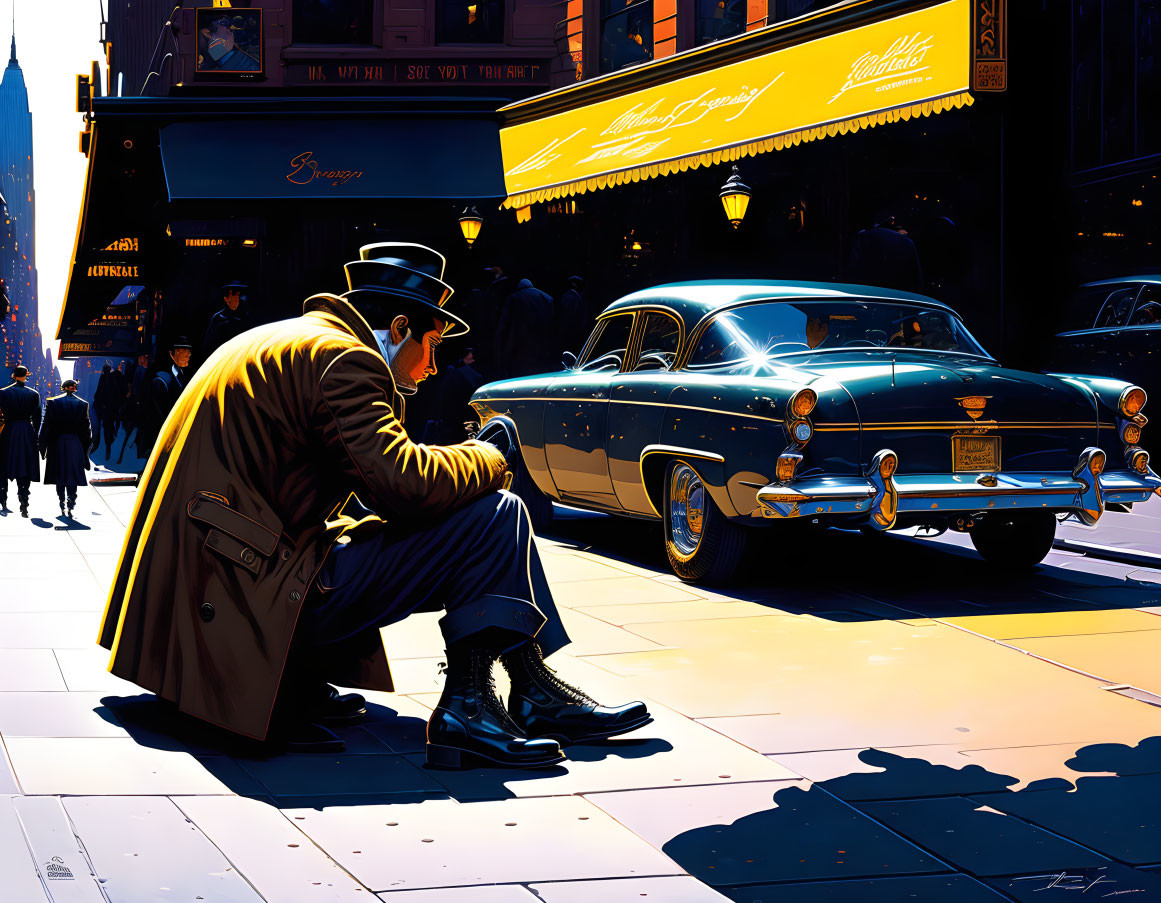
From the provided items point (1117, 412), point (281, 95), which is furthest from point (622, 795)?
point (281, 95)

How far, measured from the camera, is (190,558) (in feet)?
14.1

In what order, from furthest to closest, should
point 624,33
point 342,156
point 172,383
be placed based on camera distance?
point 342,156, point 624,33, point 172,383

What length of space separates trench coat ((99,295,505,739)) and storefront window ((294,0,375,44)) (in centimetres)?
1784

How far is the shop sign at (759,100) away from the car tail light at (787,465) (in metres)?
7.28

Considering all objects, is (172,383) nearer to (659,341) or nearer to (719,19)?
(659,341)

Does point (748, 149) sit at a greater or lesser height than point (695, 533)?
greater

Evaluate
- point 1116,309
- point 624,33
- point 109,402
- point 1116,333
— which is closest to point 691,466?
point 1116,333

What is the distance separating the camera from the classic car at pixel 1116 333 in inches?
518

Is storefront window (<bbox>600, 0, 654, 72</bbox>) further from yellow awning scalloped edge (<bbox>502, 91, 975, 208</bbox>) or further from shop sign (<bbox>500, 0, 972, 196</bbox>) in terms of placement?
yellow awning scalloped edge (<bbox>502, 91, 975, 208</bbox>)

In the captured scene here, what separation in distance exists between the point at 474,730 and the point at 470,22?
60.0ft

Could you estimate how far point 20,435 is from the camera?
15.3m

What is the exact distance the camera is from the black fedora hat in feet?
15.0

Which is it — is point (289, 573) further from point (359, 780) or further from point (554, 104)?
point (554, 104)

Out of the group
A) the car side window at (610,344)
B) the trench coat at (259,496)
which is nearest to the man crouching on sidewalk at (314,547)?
the trench coat at (259,496)
